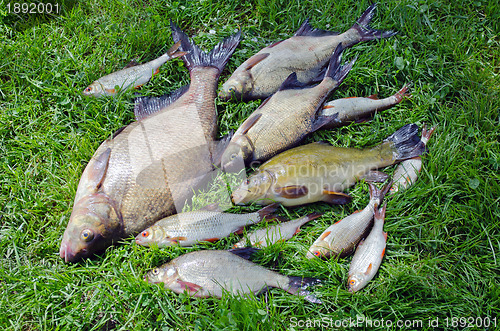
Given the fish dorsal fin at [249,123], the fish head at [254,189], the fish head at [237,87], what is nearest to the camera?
the fish head at [254,189]

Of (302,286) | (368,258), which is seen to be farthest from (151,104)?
Result: (368,258)

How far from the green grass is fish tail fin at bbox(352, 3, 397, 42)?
0.09 m

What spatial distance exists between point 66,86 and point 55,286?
2.00 meters

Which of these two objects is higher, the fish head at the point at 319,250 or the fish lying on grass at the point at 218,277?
the fish lying on grass at the point at 218,277

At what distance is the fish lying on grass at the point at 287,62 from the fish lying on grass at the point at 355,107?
0.37 m

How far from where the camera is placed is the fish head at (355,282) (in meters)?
3.06

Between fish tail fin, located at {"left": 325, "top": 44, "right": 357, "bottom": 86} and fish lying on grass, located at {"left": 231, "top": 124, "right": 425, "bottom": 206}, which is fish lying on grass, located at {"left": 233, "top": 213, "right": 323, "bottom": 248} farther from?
fish tail fin, located at {"left": 325, "top": 44, "right": 357, "bottom": 86}

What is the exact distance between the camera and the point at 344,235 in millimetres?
3217

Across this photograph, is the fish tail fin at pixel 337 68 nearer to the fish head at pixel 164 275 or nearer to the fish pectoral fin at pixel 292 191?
the fish pectoral fin at pixel 292 191

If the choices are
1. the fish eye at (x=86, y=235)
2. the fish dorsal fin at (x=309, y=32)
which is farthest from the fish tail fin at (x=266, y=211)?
the fish dorsal fin at (x=309, y=32)

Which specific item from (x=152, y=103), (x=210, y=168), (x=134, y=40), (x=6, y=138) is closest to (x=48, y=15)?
(x=134, y=40)

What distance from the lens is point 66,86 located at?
155 inches

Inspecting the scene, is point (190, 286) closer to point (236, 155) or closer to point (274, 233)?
point (274, 233)

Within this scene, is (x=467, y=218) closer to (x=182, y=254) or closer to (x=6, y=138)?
(x=182, y=254)
